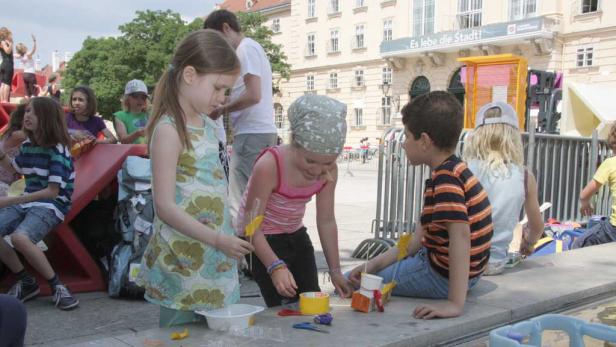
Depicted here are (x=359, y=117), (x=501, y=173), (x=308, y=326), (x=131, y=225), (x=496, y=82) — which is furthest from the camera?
(x=359, y=117)

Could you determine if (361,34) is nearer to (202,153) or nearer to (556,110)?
(556,110)

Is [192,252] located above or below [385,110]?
below

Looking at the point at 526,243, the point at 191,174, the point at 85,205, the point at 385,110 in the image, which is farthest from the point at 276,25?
the point at 191,174

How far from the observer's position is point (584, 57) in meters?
27.6

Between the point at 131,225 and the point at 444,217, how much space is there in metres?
2.37

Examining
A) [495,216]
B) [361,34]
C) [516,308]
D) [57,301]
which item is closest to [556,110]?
[495,216]

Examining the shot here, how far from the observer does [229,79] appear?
7.60 feet

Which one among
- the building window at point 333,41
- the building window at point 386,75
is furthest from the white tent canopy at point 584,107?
the building window at point 333,41

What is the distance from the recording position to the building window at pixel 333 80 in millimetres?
40438

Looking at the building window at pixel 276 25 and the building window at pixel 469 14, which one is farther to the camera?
the building window at pixel 276 25

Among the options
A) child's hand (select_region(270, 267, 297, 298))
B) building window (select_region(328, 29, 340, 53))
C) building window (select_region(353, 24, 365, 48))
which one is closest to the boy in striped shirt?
child's hand (select_region(270, 267, 297, 298))

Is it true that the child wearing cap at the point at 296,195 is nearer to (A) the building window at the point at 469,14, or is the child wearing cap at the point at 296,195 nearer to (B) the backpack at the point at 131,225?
(B) the backpack at the point at 131,225

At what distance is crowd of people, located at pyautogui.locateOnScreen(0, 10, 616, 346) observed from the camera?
2.27m

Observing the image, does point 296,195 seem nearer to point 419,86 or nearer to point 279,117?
point 419,86
